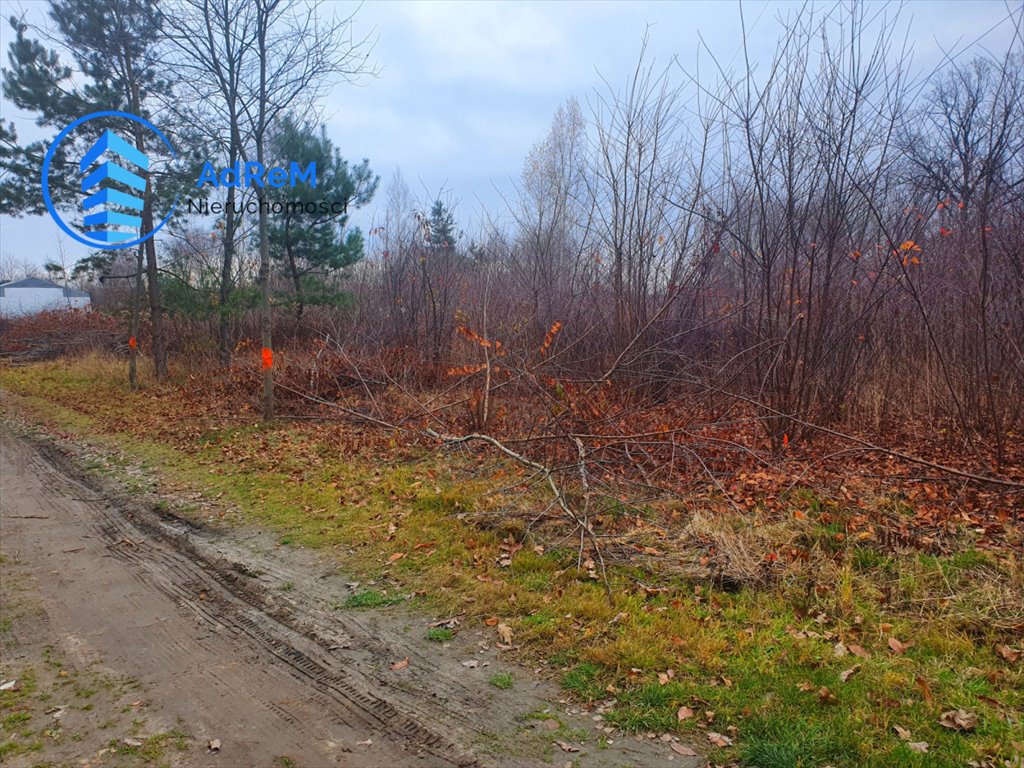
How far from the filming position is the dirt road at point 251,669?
10.4ft

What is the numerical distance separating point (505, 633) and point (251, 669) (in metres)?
1.54

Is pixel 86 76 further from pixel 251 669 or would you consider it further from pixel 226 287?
pixel 251 669

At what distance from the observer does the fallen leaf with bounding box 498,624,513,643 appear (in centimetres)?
420

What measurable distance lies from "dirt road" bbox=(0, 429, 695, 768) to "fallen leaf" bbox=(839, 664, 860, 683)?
43.3 inches

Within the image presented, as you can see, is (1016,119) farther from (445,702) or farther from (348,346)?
(348,346)

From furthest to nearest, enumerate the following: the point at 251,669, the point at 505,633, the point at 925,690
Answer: the point at 505,633 → the point at 251,669 → the point at 925,690

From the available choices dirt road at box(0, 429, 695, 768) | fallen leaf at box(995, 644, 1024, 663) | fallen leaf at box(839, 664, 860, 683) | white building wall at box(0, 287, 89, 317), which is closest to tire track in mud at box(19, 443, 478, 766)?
dirt road at box(0, 429, 695, 768)

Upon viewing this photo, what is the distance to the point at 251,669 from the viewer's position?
12.9ft

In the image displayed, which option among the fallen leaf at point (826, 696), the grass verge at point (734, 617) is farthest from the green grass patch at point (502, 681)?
the fallen leaf at point (826, 696)

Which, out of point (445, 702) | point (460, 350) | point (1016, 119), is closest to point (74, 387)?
point (460, 350)

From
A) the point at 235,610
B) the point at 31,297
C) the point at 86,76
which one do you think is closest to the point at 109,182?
the point at 86,76

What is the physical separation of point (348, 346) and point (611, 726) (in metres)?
10.6

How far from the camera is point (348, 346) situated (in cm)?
1293

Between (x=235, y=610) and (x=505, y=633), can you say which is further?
(x=235, y=610)
